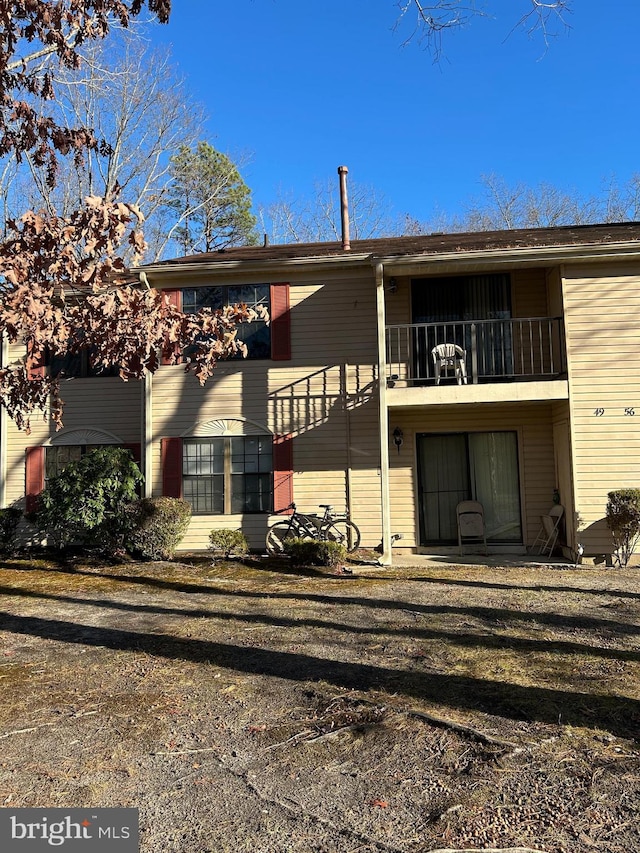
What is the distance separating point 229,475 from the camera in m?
11.6

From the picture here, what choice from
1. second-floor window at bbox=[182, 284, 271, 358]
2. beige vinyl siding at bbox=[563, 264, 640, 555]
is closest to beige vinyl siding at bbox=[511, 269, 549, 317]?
beige vinyl siding at bbox=[563, 264, 640, 555]

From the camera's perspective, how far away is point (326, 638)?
590 cm

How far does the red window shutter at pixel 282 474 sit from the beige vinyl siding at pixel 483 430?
6.05 feet

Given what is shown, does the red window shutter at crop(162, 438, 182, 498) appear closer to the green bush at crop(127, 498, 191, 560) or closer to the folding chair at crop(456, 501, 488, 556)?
the green bush at crop(127, 498, 191, 560)

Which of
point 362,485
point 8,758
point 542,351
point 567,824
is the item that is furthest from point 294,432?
point 567,824

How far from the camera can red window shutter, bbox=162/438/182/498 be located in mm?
11539

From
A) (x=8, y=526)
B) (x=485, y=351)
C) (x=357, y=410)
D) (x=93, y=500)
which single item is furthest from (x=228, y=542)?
(x=485, y=351)

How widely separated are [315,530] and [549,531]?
402cm

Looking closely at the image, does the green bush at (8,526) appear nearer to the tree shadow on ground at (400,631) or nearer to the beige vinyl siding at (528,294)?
the tree shadow on ground at (400,631)

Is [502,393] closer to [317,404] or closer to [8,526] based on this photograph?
[317,404]

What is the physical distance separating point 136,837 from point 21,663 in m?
3.15

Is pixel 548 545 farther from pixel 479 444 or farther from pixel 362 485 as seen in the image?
pixel 362 485

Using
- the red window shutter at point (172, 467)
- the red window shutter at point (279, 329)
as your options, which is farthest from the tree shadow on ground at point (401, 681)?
the red window shutter at point (279, 329)

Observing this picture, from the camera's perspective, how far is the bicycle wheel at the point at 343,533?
36.0 feet
